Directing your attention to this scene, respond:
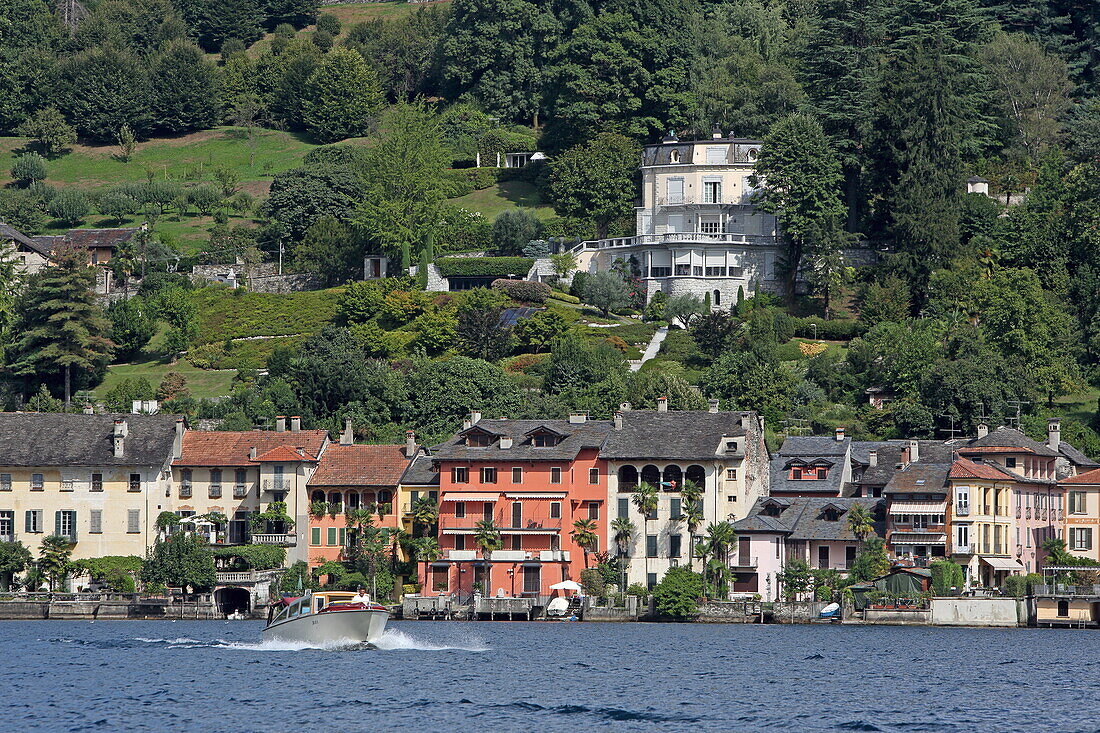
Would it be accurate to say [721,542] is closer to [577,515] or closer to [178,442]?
[577,515]

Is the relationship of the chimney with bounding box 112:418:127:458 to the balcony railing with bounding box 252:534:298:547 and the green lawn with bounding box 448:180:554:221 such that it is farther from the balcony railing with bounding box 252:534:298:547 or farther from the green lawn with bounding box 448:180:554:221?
the green lawn with bounding box 448:180:554:221

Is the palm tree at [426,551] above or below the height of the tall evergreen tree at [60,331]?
below

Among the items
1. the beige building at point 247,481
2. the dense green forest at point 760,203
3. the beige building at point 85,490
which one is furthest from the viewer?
the dense green forest at point 760,203

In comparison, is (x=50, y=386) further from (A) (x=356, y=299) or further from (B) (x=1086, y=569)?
(B) (x=1086, y=569)

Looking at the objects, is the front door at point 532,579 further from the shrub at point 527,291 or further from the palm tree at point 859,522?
the shrub at point 527,291

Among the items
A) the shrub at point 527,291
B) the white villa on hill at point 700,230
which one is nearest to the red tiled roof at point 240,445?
the shrub at point 527,291

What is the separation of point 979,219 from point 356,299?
45.0 metres

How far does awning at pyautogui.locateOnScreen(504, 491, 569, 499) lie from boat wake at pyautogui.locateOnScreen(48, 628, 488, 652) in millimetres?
18443

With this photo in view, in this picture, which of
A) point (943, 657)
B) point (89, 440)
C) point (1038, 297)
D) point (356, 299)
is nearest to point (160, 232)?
point (356, 299)

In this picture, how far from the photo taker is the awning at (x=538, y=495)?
10019 centimetres

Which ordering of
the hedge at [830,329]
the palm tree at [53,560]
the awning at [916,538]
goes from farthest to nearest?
1. the hedge at [830,329]
2. the palm tree at [53,560]
3. the awning at [916,538]

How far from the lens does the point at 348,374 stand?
4695 inches

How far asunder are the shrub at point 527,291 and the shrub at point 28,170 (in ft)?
236

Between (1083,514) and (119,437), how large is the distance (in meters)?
52.4
